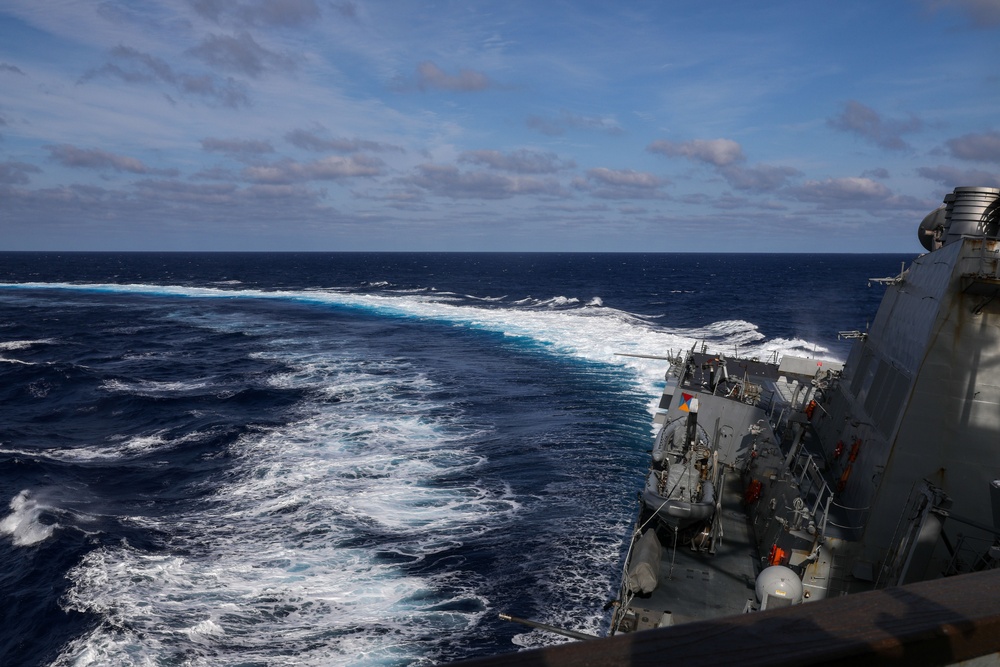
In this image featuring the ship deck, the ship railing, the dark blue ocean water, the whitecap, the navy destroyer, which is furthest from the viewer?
the whitecap

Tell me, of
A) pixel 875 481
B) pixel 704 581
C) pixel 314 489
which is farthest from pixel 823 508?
pixel 314 489

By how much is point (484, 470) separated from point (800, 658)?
29415mm

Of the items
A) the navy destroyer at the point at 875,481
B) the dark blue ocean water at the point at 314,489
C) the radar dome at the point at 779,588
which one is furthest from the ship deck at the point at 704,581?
the dark blue ocean water at the point at 314,489

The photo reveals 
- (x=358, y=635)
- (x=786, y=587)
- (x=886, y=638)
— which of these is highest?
(x=886, y=638)

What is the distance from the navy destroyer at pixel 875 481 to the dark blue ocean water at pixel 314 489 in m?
4.27

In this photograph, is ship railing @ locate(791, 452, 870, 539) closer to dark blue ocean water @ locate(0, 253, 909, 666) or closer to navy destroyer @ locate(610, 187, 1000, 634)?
navy destroyer @ locate(610, 187, 1000, 634)

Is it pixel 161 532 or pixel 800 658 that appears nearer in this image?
pixel 800 658

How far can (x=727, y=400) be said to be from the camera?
28.1m

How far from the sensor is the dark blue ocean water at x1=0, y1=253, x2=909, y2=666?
19.1 m

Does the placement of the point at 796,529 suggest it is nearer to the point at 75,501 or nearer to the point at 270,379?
the point at 75,501

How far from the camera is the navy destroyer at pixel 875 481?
Result: 44.5 ft

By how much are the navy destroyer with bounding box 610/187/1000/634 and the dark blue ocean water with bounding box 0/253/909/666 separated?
4266 millimetres

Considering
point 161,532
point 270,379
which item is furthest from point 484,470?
point 270,379

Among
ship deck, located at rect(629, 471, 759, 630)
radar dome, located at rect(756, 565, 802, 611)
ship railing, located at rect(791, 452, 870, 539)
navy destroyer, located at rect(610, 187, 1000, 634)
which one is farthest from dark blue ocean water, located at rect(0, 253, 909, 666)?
ship railing, located at rect(791, 452, 870, 539)
